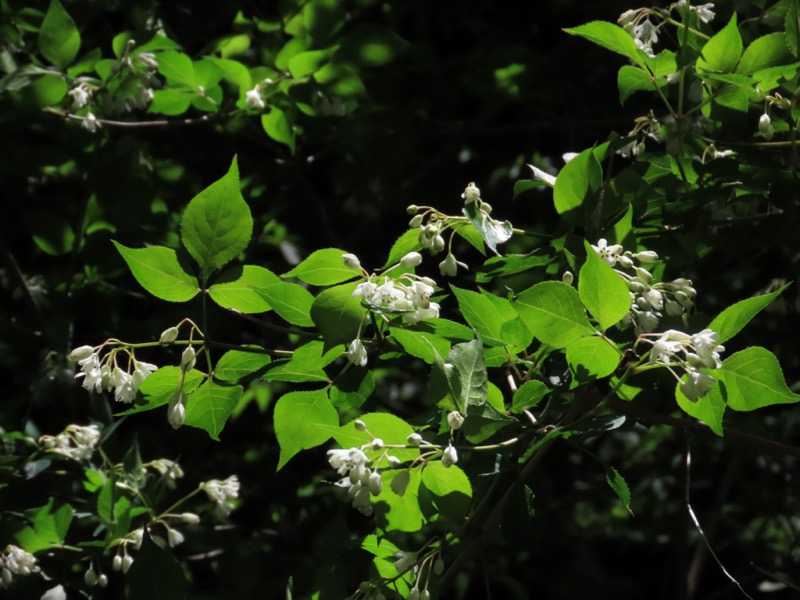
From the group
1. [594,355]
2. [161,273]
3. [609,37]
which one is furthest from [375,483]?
[609,37]

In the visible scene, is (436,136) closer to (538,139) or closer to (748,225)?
(538,139)

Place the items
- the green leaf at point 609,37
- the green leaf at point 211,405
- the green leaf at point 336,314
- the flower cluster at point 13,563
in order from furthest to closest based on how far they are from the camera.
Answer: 1. the flower cluster at point 13,563
2. the green leaf at point 609,37
3. the green leaf at point 211,405
4. the green leaf at point 336,314

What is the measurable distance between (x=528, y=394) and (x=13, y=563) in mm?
1174

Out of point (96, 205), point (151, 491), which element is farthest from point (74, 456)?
point (96, 205)

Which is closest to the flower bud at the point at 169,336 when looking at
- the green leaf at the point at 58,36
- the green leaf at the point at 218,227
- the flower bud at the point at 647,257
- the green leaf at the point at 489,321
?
the green leaf at the point at 218,227

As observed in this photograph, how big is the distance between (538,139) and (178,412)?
7.16ft

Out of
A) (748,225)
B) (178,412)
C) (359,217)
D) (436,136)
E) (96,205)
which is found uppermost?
(178,412)

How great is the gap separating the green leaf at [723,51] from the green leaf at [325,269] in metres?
0.69

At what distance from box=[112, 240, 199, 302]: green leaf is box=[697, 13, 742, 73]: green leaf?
Answer: 2.91 feet

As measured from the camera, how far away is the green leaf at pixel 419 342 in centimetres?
122

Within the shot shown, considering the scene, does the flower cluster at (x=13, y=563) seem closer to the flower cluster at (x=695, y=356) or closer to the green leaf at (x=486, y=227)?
the green leaf at (x=486, y=227)

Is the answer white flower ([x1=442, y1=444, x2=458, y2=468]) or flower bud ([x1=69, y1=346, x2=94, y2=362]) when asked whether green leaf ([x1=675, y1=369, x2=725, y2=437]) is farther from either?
flower bud ([x1=69, y1=346, x2=94, y2=362])

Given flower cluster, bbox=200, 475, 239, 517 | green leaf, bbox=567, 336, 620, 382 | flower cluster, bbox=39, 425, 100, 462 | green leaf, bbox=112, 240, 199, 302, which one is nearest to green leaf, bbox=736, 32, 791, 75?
green leaf, bbox=567, 336, 620, 382

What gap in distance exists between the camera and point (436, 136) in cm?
303
